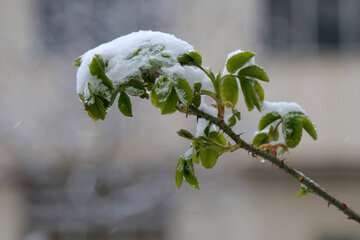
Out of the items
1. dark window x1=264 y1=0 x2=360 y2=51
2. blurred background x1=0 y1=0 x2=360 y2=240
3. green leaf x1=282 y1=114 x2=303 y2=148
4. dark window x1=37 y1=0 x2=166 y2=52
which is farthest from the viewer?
dark window x1=264 y1=0 x2=360 y2=51

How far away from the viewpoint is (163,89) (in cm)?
53

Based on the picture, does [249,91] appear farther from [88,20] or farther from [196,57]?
[88,20]

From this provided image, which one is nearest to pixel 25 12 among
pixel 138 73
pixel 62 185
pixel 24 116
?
pixel 24 116

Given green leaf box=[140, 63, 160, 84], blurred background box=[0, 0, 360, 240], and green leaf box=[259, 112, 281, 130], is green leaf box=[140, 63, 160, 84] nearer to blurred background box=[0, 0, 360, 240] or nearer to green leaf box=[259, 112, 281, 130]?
green leaf box=[259, 112, 281, 130]

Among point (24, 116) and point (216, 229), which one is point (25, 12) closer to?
point (24, 116)

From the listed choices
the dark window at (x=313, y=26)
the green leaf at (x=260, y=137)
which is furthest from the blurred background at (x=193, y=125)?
the green leaf at (x=260, y=137)

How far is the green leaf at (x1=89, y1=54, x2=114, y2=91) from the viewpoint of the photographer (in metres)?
0.55

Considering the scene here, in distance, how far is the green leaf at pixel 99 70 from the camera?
546 mm

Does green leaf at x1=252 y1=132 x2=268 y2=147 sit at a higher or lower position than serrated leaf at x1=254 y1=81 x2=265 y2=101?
lower

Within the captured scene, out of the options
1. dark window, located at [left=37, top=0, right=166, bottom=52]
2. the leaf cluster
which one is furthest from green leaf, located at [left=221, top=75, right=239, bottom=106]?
dark window, located at [left=37, top=0, right=166, bottom=52]

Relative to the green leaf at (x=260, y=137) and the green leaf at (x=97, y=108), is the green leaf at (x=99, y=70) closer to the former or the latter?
the green leaf at (x=97, y=108)

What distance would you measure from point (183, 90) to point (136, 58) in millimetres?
63

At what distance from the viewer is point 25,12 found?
15.5 ft

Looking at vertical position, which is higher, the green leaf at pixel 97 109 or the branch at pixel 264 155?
the green leaf at pixel 97 109
